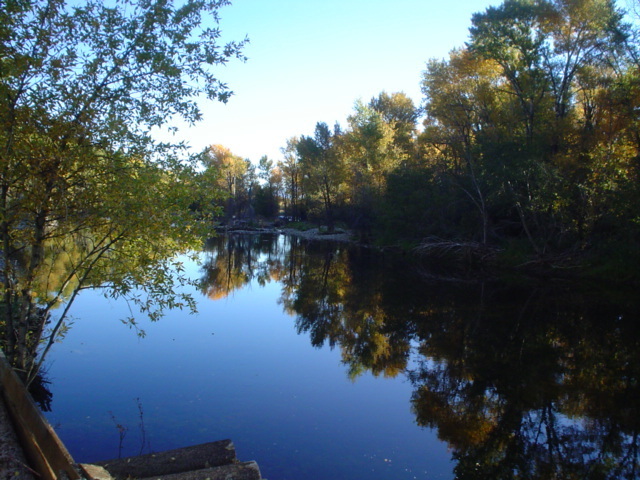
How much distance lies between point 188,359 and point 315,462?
17.3 ft

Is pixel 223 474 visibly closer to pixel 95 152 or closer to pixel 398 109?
pixel 95 152

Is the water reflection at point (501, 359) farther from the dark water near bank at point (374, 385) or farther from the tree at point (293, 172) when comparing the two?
the tree at point (293, 172)

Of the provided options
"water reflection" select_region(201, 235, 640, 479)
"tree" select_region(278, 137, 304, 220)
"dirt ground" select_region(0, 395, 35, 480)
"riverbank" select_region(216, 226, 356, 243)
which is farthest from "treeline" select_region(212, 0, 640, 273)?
"tree" select_region(278, 137, 304, 220)

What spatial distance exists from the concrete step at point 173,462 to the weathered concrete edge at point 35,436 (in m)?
1.17

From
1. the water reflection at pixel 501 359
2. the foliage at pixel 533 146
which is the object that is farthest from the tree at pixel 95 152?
the foliage at pixel 533 146

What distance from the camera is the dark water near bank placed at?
6.66 m

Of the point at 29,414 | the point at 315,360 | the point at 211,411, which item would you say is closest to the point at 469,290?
the point at 315,360

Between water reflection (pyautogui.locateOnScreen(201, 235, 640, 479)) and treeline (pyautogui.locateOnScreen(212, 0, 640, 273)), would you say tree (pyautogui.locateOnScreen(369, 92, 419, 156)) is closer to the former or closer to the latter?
treeline (pyautogui.locateOnScreen(212, 0, 640, 273))

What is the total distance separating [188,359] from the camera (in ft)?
35.6

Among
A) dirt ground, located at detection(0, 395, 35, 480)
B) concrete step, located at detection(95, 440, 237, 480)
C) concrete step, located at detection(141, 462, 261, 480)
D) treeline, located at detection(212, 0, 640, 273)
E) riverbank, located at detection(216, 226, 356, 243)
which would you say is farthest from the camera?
riverbank, located at detection(216, 226, 356, 243)

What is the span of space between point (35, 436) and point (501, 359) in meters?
9.33

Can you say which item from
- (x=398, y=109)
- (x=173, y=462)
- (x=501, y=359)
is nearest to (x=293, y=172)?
(x=398, y=109)

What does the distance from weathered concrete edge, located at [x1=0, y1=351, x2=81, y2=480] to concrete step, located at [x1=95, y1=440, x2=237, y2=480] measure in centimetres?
117

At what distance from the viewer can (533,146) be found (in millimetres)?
21734
